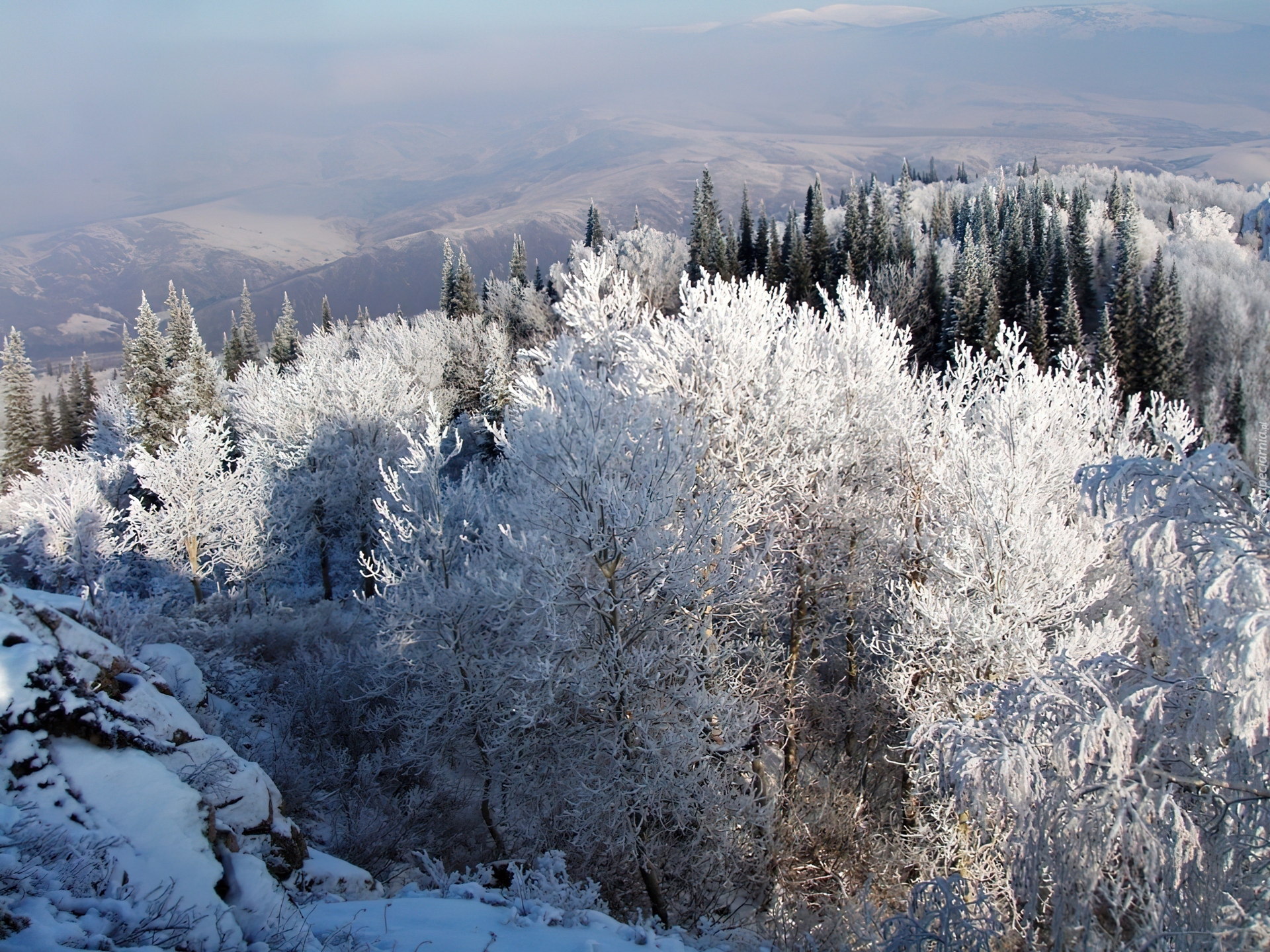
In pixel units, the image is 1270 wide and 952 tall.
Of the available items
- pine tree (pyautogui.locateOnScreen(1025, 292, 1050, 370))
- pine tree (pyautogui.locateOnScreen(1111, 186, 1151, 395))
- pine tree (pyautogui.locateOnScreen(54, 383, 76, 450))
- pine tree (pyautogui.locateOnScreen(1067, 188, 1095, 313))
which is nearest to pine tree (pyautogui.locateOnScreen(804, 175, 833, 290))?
pine tree (pyautogui.locateOnScreen(1025, 292, 1050, 370))

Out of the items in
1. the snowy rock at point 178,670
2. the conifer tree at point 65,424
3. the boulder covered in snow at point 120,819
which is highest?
the boulder covered in snow at point 120,819

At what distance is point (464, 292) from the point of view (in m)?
61.3

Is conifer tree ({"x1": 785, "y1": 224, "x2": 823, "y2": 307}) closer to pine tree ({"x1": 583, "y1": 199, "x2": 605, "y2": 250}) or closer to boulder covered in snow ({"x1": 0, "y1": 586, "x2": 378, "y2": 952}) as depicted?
pine tree ({"x1": 583, "y1": 199, "x2": 605, "y2": 250})

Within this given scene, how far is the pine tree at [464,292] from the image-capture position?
60.5 m

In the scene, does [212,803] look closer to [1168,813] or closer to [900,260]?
[1168,813]

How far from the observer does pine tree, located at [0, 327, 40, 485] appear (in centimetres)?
4475

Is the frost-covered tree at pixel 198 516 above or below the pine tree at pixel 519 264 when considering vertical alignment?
below

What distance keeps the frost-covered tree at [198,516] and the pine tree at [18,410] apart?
28.8 m

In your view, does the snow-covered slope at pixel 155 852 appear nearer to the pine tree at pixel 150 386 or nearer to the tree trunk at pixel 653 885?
the tree trunk at pixel 653 885

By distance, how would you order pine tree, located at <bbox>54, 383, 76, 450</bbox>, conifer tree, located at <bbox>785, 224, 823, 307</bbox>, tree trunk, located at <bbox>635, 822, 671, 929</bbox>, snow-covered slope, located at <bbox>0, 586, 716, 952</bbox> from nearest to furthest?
snow-covered slope, located at <bbox>0, 586, 716, 952</bbox> → tree trunk, located at <bbox>635, 822, 671, 929</bbox> → conifer tree, located at <bbox>785, 224, 823, 307</bbox> → pine tree, located at <bbox>54, 383, 76, 450</bbox>

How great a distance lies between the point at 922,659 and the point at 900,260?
169ft

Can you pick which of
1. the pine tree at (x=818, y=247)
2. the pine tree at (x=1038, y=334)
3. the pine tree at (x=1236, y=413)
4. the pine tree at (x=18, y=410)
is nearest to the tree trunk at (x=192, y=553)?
the pine tree at (x=18, y=410)

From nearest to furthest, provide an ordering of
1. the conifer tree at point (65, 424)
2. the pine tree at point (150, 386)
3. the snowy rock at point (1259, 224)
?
the pine tree at point (150, 386)
the conifer tree at point (65, 424)
the snowy rock at point (1259, 224)

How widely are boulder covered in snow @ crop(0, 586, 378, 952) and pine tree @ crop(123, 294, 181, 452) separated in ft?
115
